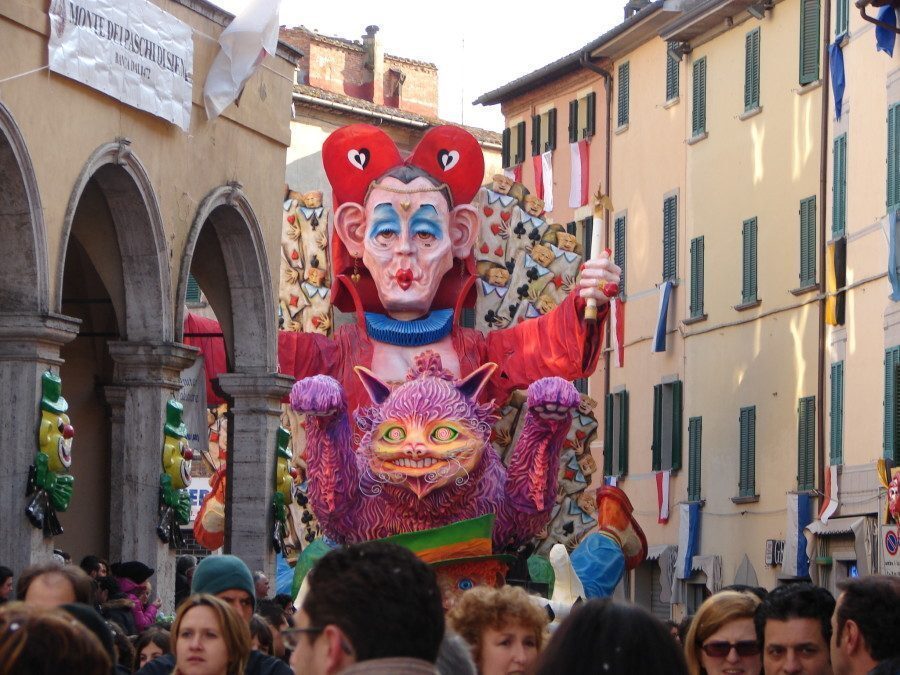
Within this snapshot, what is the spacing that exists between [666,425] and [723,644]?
28736mm

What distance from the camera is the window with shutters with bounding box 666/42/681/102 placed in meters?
36.2

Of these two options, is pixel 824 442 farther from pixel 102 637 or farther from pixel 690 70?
pixel 102 637

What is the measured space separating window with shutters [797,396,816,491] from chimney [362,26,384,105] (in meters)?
20.3

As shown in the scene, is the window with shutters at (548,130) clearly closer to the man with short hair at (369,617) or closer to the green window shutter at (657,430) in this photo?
the green window shutter at (657,430)

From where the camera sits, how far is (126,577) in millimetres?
15078

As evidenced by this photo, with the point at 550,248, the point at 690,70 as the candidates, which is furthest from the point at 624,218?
the point at 550,248

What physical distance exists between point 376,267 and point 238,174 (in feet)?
6.58

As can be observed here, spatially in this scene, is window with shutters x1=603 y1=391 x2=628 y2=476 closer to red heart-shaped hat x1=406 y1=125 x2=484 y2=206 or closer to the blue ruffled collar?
red heart-shaped hat x1=406 y1=125 x2=484 y2=206

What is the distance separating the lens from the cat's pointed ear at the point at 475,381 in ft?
57.5

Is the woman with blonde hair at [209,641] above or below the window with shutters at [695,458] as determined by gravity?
below

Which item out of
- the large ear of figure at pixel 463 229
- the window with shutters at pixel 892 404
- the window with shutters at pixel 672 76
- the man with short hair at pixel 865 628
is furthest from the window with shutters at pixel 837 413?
the man with short hair at pixel 865 628

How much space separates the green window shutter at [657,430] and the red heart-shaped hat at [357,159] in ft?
57.1

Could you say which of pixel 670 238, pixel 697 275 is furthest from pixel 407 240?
pixel 670 238

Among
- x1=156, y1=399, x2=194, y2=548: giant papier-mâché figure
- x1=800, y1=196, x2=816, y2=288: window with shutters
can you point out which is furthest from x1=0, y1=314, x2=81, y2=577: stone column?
x1=800, y1=196, x2=816, y2=288: window with shutters
